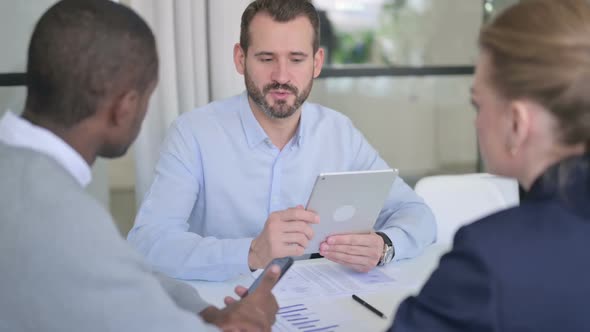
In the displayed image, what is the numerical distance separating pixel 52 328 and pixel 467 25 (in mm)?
4617

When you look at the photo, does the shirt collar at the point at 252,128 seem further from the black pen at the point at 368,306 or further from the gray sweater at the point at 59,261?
the gray sweater at the point at 59,261

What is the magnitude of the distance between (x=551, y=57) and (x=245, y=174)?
142 cm

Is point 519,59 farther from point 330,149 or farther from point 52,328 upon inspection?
point 330,149

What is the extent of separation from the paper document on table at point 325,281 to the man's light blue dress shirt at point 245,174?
20 centimetres

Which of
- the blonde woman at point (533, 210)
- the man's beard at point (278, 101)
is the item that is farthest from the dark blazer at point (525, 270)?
the man's beard at point (278, 101)

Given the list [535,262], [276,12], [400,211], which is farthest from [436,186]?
[535,262]

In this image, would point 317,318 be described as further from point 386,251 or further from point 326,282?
point 386,251

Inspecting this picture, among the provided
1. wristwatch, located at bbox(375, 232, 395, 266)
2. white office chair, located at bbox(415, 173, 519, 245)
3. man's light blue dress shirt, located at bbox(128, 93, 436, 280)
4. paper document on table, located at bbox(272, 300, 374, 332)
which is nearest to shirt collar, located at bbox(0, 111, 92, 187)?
paper document on table, located at bbox(272, 300, 374, 332)

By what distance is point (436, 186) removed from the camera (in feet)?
8.30

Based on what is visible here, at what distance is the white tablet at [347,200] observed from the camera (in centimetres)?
178

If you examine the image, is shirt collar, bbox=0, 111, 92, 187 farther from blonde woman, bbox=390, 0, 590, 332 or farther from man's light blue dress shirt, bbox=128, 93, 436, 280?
man's light blue dress shirt, bbox=128, 93, 436, 280

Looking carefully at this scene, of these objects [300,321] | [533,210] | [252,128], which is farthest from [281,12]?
[533,210]

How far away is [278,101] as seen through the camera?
2.34m

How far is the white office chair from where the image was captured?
2.51m
